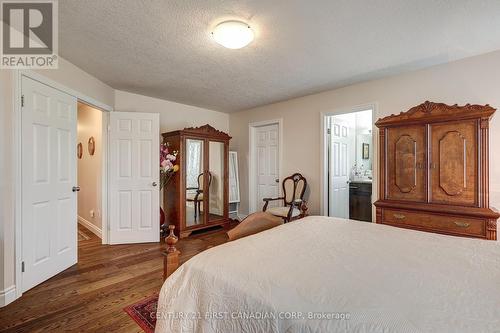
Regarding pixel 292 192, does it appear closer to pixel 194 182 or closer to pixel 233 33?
pixel 194 182

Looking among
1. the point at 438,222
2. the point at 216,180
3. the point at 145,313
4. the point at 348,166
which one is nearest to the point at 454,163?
the point at 438,222

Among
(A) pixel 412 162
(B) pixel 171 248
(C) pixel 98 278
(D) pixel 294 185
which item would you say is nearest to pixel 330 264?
(B) pixel 171 248

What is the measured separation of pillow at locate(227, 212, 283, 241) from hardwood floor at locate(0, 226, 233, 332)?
93cm

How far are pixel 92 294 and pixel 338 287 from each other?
2.25m

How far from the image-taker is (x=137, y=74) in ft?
9.98

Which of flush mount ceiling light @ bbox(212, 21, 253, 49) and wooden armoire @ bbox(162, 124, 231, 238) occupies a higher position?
flush mount ceiling light @ bbox(212, 21, 253, 49)

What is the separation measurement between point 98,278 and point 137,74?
2.35 m

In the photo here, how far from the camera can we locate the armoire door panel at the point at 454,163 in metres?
2.23

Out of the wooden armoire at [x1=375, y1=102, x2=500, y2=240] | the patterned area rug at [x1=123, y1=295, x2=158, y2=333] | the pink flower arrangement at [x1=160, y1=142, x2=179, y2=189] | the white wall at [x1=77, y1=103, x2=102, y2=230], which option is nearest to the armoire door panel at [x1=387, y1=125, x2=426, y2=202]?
the wooden armoire at [x1=375, y1=102, x2=500, y2=240]

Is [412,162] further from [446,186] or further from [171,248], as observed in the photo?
[171,248]

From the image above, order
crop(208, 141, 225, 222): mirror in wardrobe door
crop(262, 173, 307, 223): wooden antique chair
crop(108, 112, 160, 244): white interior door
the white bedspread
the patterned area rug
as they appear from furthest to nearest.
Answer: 1. crop(208, 141, 225, 222): mirror in wardrobe door
2. crop(262, 173, 307, 223): wooden antique chair
3. crop(108, 112, 160, 244): white interior door
4. the patterned area rug
5. the white bedspread

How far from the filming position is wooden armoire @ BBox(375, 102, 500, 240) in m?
2.18

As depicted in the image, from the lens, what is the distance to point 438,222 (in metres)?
2.35

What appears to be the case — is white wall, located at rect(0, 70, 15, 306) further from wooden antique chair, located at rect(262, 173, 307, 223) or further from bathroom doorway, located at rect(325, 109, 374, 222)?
bathroom doorway, located at rect(325, 109, 374, 222)
